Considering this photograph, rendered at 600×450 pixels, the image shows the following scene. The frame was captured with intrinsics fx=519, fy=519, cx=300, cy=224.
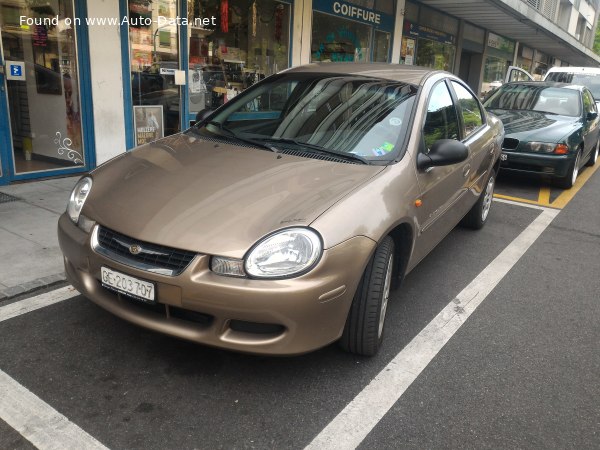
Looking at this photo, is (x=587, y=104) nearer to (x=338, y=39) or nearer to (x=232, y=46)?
(x=338, y=39)

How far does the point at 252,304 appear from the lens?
221 centimetres

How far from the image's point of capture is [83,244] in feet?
8.38

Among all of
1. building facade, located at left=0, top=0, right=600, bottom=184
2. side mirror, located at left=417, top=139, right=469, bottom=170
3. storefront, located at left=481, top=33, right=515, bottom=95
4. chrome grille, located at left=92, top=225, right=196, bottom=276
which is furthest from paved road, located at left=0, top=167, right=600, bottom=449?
storefront, located at left=481, top=33, right=515, bottom=95

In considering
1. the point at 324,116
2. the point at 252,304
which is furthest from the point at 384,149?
the point at 252,304

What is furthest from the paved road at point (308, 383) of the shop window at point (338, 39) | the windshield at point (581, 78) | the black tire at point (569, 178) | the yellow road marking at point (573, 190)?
the windshield at point (581, 78)

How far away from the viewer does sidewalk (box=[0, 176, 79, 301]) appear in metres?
3.54

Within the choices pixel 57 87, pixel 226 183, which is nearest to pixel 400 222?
pixel 226 183

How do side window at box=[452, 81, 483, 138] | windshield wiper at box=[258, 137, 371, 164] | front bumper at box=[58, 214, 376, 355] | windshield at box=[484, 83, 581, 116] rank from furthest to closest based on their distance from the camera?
windshield at box=[484, 83, 581, 116], side window at box=[452, 81, 483, 138], windshield wiper at box=[258, 137, 371, 164], front bumper at box=[58, 214, 376, 355]

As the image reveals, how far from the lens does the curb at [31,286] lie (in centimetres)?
332

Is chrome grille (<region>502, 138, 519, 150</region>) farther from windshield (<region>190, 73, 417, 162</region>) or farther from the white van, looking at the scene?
the white van

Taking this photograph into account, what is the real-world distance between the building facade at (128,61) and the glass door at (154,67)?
1cm

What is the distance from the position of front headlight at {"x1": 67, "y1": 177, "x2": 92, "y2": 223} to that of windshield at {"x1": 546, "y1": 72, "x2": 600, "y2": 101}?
12185 mm

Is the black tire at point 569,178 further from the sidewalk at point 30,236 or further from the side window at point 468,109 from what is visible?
the sidewalk at point 30,236

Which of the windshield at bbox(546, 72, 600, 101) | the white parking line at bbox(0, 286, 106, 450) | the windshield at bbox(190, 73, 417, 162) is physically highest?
the windshield at bbox(546, 72, 600, 101)
